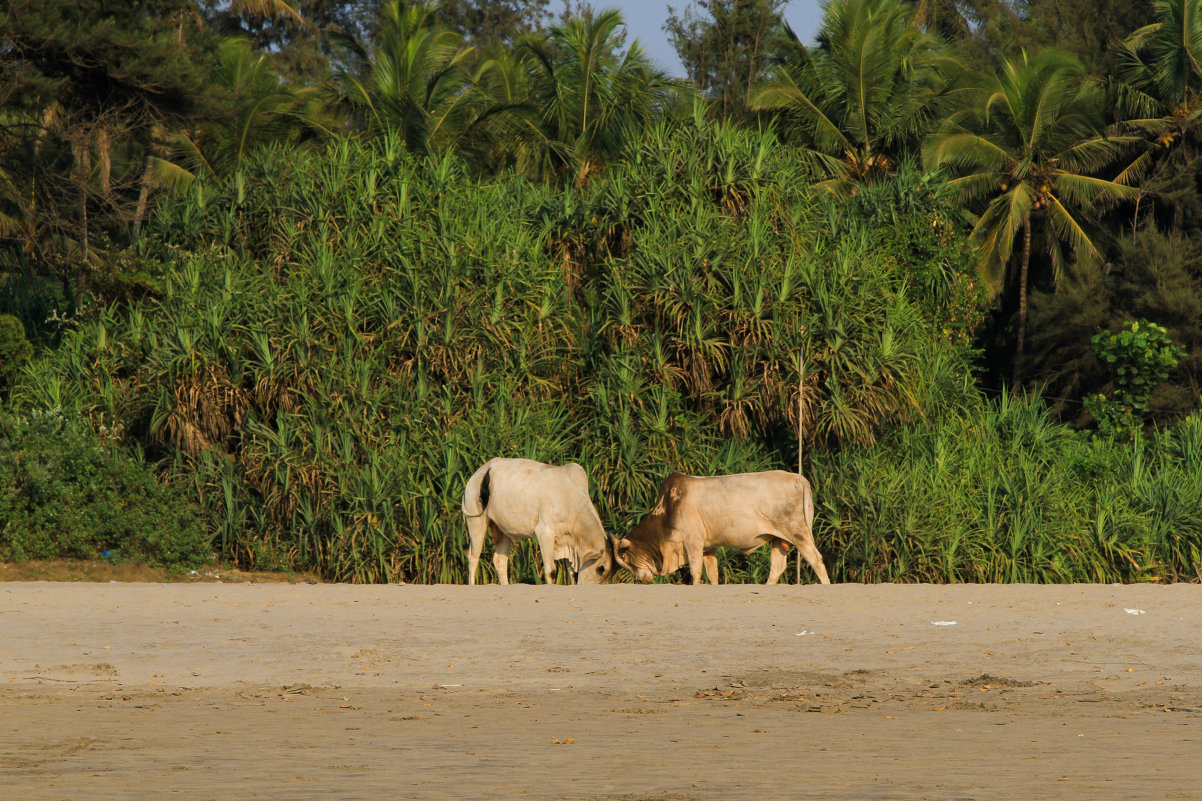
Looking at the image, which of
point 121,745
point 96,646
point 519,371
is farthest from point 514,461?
point 121,745

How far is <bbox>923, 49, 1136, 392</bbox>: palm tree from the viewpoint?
26344mm

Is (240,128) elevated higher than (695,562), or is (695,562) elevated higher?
(240,128)

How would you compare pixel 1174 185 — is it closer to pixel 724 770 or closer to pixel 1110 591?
pixel 1110 591

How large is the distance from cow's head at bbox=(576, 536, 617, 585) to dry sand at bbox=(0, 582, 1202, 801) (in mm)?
1630

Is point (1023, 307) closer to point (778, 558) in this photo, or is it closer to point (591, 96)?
point (591, 96)

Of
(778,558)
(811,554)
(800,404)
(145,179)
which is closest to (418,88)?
(145,179)

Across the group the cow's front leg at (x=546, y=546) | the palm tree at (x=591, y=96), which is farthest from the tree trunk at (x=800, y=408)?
the palm tree at (x=591, y=96)

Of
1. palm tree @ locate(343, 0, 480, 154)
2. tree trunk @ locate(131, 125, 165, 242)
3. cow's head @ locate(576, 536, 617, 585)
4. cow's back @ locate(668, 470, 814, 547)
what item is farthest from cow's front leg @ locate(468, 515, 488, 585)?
palm tree @ locate(343, 0, 480, 154)

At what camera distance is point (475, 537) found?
13.9m

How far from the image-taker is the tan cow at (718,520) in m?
13.5

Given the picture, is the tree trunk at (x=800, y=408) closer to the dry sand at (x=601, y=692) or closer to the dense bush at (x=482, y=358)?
the dense bush at (x=482, y=358)

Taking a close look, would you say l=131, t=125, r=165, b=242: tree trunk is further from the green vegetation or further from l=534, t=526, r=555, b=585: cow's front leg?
l=534, t=526, r=555, b=585: cow's front leg

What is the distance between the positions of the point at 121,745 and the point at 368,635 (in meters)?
3.26

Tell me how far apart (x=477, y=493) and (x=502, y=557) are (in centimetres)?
83
